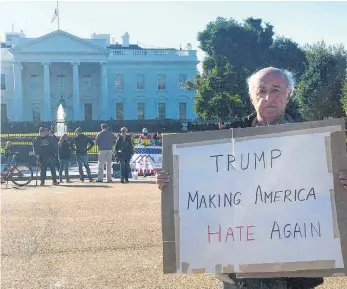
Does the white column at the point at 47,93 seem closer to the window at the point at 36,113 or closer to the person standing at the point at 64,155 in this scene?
the window at the point at 36,113

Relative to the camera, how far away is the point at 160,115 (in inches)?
3029

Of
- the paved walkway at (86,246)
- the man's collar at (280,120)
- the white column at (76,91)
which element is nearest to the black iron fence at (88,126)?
the white column at (76,91)

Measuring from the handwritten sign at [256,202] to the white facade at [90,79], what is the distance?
6943 centimetres

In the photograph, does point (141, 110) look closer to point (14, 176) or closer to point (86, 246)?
point (14, 176)

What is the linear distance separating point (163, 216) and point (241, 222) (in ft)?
1.31

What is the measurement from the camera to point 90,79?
7575 cm

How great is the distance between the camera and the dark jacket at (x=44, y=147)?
53.6 ft

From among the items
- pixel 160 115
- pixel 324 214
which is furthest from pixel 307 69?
pixel 324 214

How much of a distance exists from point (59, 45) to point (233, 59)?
2932 cm

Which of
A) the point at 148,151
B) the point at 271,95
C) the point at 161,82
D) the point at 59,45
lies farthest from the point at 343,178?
the point at 161,82

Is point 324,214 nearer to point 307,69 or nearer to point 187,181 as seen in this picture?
point 187,181

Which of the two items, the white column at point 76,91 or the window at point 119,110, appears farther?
the window at point 119,110

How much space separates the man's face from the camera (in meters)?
2.80

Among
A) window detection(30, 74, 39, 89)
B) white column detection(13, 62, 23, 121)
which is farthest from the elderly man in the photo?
window detection(30, 74, 39, 89)
